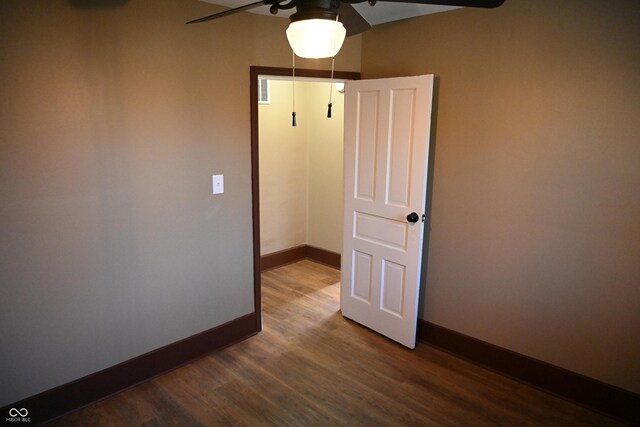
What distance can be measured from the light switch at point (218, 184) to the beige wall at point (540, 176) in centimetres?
149

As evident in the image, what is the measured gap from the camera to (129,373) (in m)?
2.51

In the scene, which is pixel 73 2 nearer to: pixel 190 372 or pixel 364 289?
pixel 190 372

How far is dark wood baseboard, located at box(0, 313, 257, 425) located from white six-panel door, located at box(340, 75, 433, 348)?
3.17 feet

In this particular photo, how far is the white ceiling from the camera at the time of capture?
2520mm

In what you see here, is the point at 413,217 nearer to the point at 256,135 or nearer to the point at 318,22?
the point at 256,135

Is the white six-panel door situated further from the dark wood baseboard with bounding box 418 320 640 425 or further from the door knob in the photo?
the dark wood baseboard with bounding box 418 320 640 425

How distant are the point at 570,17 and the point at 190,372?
309 centimetres

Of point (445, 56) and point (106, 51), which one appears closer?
point (106, 51)

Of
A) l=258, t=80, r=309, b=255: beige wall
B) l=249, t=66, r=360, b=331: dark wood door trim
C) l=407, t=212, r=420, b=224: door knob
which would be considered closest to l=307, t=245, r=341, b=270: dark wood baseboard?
l=258, t=80, r=309, b=255: beige wall

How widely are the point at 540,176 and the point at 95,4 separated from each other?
2.62 metres

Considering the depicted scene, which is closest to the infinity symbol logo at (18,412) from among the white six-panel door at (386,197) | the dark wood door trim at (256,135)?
the dark wood door trim at (256,135)

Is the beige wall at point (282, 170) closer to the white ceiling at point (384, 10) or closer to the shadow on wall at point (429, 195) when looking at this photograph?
the white ceiling at point (384, 10)

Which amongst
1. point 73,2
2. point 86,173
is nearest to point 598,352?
point 86,173

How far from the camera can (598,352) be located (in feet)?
7.64
